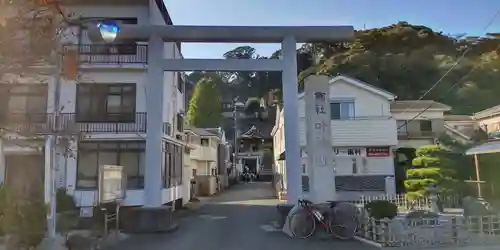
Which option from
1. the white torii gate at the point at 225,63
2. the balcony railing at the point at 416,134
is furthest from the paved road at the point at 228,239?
the balcony railing at the point at 416,134

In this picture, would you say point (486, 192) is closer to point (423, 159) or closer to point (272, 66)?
point (423, 159)

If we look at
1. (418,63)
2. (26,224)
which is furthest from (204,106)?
(26,224)

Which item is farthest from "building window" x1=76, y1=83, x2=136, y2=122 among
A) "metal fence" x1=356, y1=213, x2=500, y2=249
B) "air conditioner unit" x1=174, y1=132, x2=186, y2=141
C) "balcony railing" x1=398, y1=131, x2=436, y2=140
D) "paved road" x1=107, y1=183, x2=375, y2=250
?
"balcony railing" x1=398, y1=131, x2=436, y2=140

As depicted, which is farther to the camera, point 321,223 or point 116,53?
point 116,53

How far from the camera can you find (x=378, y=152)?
81.3 ft

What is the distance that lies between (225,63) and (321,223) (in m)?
6.16

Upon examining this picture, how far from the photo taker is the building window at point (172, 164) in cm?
1839

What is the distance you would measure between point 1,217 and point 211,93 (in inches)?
1652

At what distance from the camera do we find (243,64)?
14.5 metres

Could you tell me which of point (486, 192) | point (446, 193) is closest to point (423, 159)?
point (446, 193)

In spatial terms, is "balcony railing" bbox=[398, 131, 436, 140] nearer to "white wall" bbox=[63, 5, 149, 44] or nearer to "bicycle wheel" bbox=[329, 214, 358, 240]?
"bicycle wheel" bbox=[329, 214, 358, 240]

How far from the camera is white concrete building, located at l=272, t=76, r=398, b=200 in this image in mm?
24391

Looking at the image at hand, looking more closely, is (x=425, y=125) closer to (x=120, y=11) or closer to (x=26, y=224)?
(x=120, y=11)

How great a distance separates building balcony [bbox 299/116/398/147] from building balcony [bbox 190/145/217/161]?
1101 centimetres
